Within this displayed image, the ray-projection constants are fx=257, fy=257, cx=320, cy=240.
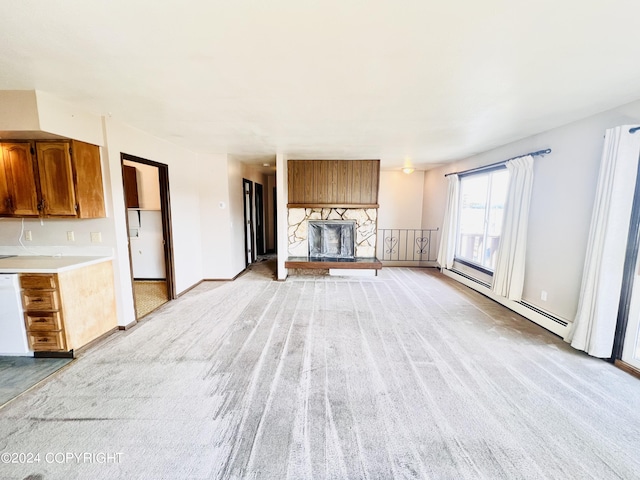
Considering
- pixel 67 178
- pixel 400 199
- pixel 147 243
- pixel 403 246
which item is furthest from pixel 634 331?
pixel 147 243

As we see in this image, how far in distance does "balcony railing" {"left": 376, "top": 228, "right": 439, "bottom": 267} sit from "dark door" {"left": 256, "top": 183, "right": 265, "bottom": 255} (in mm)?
3386

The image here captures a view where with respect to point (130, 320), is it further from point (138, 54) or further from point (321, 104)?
point (321, 104)

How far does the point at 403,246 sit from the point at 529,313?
365cm

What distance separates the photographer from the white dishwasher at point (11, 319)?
234cm

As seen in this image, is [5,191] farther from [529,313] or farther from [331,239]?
[529,313]

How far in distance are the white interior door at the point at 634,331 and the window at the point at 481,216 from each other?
1.74 metres

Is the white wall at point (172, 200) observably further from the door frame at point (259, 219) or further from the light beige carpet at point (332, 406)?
the door frame at point (259, 219)

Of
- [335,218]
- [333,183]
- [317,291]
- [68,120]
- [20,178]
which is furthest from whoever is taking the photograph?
[335,218]

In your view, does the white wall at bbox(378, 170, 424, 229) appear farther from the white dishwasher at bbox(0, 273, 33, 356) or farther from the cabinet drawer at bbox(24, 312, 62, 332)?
the white dishwasher at bbox(0, 273, 33, 356)

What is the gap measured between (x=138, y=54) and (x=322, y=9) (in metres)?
1.21

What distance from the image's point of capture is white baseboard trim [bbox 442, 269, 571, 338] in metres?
2.90

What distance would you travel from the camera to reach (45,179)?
258cm

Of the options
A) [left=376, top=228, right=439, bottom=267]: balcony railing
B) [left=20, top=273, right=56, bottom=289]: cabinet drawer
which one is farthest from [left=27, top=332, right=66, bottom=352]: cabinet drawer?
[left=376, top=228, right=439, bottom=267]: balcony railing

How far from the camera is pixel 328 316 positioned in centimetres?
344
